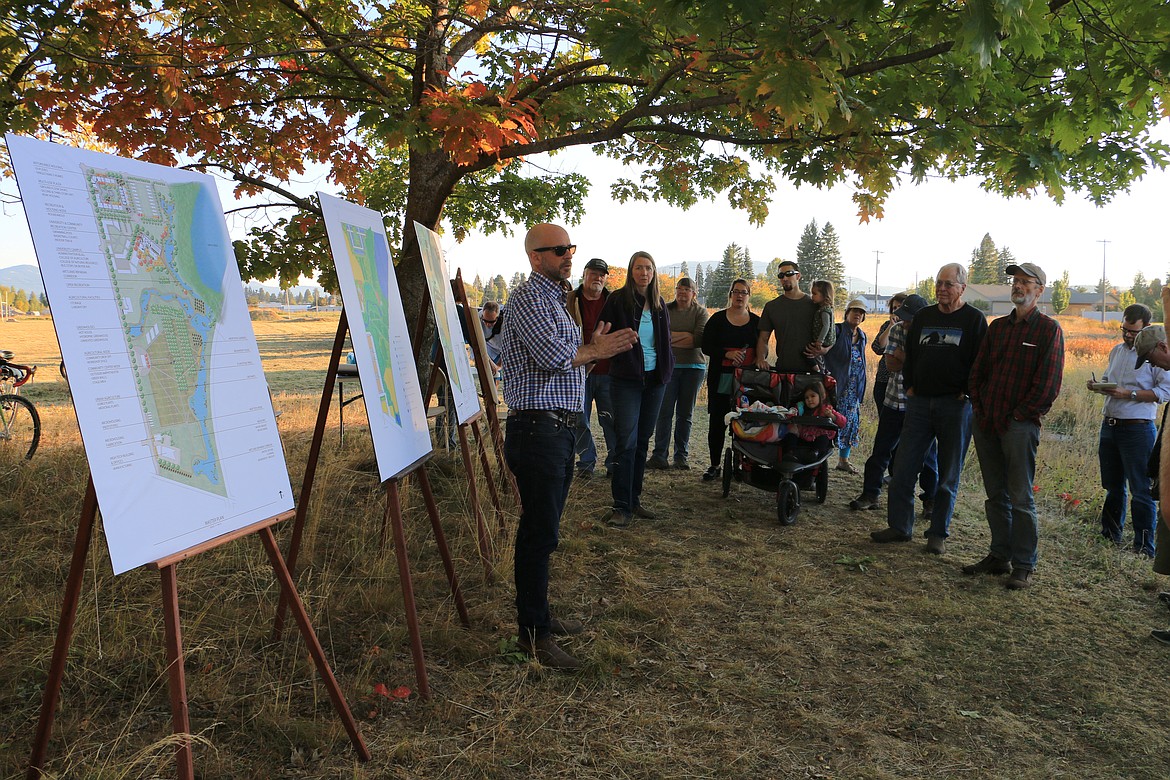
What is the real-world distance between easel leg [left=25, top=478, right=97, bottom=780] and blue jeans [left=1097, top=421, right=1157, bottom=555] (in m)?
6.18

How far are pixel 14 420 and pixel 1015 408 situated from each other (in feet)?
27.9

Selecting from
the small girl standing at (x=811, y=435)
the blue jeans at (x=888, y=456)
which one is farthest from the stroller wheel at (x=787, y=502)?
the blue jeans at (x=888, y=456)

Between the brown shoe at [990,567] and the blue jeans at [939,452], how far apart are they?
0.43m

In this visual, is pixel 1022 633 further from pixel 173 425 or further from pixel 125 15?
pixel 125 15

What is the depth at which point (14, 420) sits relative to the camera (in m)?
6.71

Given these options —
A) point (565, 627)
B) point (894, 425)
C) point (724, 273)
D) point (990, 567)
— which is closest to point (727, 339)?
point (894, 425)

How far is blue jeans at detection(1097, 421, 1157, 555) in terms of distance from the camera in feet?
16.5

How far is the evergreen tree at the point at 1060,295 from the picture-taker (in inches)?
3131

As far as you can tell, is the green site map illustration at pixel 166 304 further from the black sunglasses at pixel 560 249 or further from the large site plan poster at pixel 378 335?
the black sunglasses at pixel 560 249

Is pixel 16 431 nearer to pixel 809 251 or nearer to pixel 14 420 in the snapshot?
pixel 14 420

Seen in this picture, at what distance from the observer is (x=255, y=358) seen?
8.13ft

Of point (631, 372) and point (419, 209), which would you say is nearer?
point (631, 372)

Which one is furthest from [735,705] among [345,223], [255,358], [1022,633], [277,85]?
[277,85]

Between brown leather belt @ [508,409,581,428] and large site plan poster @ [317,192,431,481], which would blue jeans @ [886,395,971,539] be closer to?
brown leather belt @ [508,409,581,428]
